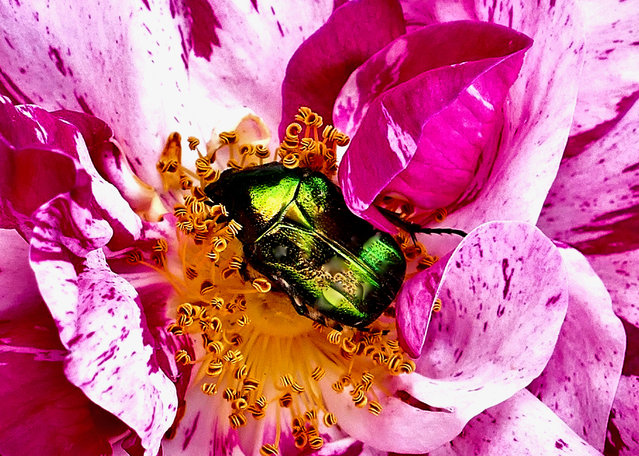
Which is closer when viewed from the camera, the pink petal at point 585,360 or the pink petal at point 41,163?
the pink petal at point 41,163

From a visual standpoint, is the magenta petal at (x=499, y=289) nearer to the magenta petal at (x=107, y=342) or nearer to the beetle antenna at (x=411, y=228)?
the beetle antenna at (x=411, y=228)

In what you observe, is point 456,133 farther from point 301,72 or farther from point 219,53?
point 219,53

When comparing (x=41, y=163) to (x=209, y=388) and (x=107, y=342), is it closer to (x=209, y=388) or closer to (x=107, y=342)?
(x=107, y=342)

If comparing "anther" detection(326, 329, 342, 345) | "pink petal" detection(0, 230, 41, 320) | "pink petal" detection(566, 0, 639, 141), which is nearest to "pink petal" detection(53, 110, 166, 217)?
"pink petal" detection(0, 230, 41, 320)

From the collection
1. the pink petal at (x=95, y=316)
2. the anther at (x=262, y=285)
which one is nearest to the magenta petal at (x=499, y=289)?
the anther at (x=262, y=285)

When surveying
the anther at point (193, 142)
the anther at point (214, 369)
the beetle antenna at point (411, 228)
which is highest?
the anther at point (193, 142)
